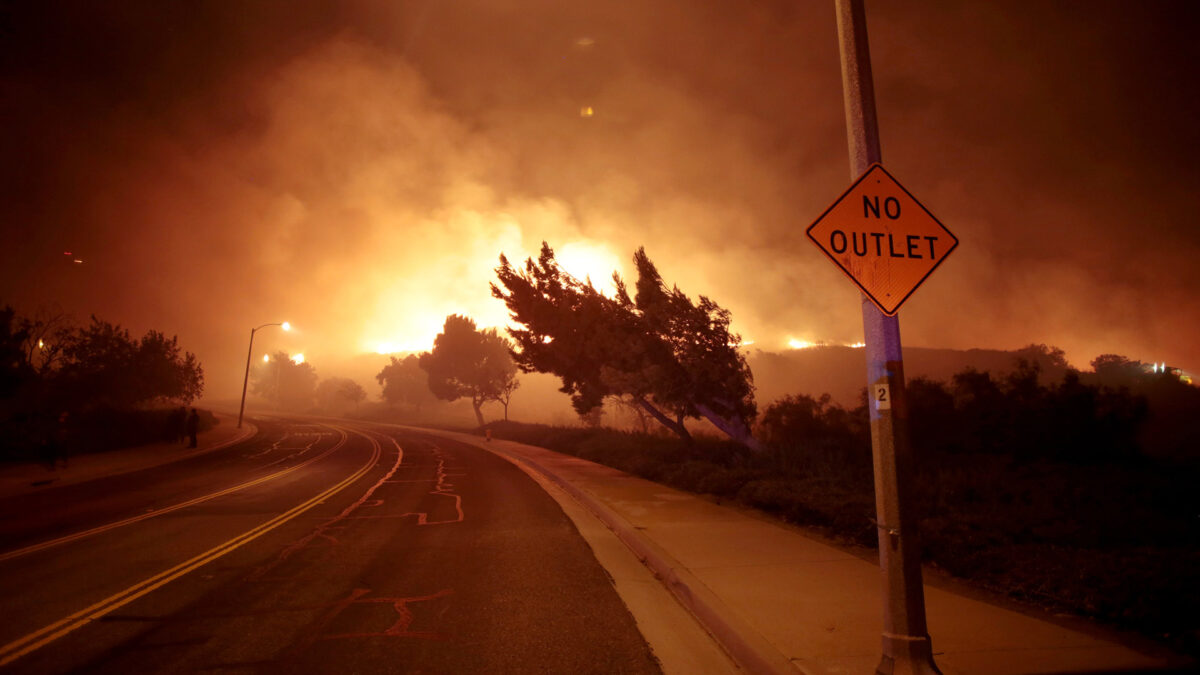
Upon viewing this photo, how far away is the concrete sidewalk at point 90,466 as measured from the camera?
18.2 meters

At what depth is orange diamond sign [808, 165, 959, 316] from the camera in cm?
437

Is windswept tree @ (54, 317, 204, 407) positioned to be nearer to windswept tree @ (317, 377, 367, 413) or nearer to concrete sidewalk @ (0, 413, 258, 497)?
concrete sidewalk @ (0, 413, 258, 497)

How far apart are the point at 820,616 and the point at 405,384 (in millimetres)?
90187

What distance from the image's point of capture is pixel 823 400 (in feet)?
71.6

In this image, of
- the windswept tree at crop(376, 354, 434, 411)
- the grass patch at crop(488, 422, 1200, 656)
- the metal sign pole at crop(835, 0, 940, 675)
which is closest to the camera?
the metal sign pole at crop(835, 0, 940, 675)

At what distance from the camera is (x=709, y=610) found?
5.63 meters

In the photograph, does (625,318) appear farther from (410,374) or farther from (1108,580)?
(410,374)

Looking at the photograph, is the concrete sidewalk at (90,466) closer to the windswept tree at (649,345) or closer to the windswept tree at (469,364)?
the windswept tree at (649,345)

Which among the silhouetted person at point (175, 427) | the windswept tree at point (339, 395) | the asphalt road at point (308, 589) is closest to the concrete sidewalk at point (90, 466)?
the silhouetted person at point (175, 427)

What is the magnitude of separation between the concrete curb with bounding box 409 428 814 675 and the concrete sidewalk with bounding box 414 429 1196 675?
0.03ft

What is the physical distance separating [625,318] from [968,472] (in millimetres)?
10751

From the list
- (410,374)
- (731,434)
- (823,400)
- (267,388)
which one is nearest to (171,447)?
(731,434)

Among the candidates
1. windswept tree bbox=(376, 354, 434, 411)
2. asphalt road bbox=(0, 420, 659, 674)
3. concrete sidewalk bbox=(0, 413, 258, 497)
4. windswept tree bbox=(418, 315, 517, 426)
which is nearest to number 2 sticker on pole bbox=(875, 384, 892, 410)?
asphalt road bbox=(0, 420, 659, 674)

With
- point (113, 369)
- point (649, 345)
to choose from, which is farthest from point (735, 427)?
point (113, 369)
